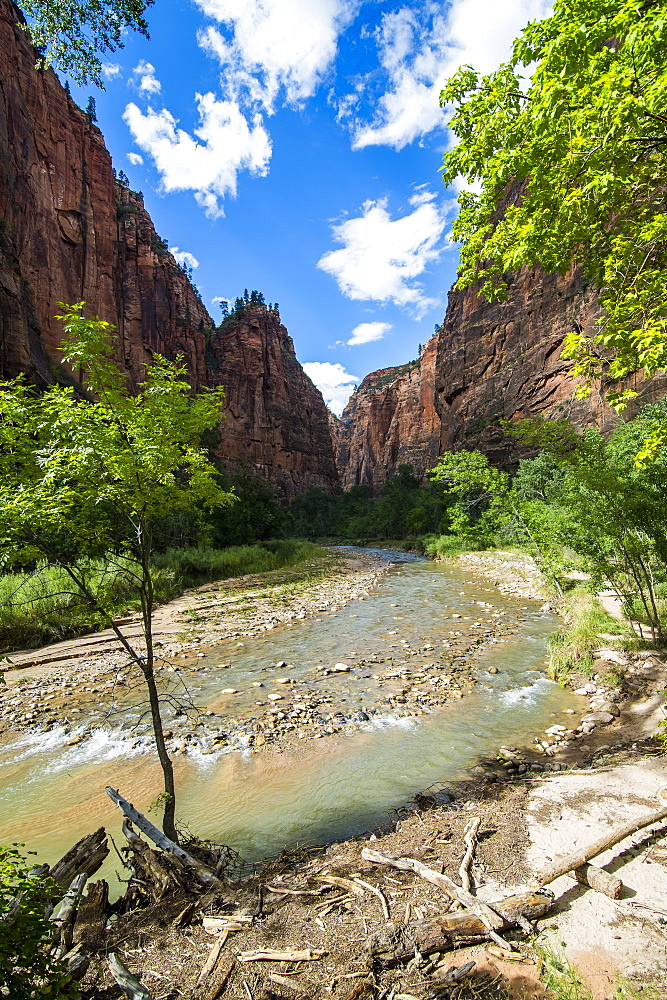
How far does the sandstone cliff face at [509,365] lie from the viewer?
149ft

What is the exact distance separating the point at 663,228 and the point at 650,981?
17.3 feet

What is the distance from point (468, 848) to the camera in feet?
12.2

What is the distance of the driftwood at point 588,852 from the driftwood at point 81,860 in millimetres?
3620

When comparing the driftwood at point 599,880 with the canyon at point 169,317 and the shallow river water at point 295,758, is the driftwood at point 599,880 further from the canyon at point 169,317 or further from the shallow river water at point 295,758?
the canyon at point 169,317

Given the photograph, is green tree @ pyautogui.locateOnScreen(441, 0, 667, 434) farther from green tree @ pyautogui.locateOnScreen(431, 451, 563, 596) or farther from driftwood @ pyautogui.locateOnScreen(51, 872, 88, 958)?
green tree @ pyautogui.locateOnScreen(431, 451, 563, 596)

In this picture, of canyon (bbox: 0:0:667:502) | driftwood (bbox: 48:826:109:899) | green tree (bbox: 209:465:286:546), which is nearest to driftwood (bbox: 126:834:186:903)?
driftwood (bbox: 48:826:109:899)

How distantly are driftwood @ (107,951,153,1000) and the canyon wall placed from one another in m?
7.84

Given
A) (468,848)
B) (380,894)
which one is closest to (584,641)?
(468,848)

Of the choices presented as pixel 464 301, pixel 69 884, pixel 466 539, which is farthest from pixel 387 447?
pixel 69 884

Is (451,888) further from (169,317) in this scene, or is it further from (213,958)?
(169,317)

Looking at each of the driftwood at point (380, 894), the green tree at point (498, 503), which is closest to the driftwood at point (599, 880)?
the driftwood at point (380, 894)

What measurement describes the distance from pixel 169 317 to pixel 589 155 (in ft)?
286

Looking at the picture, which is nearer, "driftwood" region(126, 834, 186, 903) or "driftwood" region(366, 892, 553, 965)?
"driftwood" region(366, 892, 553, 965)

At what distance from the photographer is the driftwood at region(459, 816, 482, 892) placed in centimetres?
330
